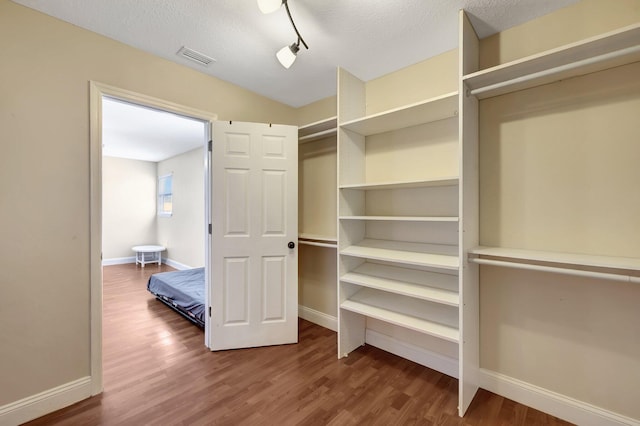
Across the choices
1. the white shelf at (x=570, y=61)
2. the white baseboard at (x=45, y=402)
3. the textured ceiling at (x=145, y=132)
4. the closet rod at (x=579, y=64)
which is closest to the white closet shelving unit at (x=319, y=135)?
the textured ceiling at (x=145, y=132)

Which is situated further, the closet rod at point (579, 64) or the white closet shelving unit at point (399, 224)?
the white closet shelving unit at point (399, 224)

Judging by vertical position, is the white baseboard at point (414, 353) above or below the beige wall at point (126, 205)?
below

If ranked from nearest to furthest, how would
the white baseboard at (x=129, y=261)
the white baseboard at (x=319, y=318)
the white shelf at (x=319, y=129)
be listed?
the white shelf at (x=319, y=129)
the white baseboard at (x=319, y=318)
the white baseboard at (x=129, y=261)

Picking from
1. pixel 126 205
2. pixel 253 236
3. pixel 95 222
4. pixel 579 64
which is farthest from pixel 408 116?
pixel 126 205

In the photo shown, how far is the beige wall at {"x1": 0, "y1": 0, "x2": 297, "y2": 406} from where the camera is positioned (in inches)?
63.7

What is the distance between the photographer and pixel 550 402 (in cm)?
169

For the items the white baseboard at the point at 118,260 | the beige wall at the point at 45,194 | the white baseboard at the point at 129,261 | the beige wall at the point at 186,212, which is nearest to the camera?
the beige wall at the point at 45,194

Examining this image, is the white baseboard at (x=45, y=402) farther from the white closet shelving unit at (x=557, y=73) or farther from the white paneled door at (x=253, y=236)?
the white closet shelving unit at (x=557, y=73)

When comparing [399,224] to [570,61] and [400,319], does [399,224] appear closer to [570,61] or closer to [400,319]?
[400,319]

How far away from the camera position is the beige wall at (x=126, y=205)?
6.39 metres

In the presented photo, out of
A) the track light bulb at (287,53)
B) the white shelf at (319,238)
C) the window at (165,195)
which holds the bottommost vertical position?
the white shelf at (319,238)

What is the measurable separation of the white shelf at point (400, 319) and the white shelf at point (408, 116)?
1544mm

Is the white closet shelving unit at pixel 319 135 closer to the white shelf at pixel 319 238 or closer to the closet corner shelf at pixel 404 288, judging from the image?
the white shelf at pixel 319 238

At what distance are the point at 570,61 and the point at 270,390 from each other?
285 cm
